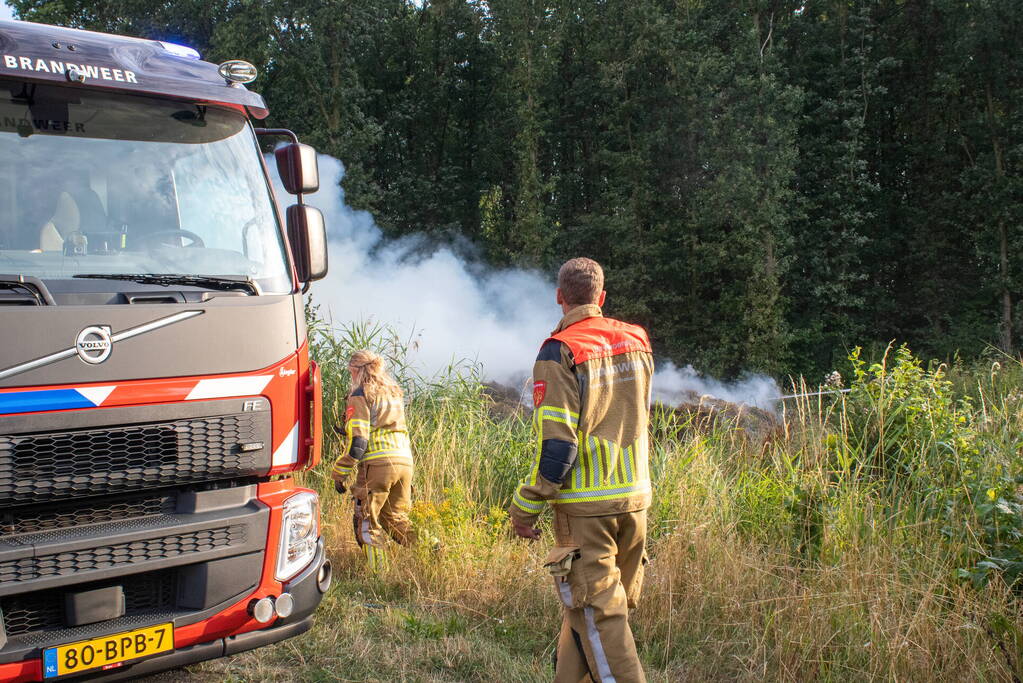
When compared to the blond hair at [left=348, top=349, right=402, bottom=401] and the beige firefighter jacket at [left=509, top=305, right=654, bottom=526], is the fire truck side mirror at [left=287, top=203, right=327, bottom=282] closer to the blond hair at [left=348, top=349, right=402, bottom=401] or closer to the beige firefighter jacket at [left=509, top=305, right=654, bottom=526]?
the beige firefighter jacket at [left=509, top=305, right=654, bottom=526]

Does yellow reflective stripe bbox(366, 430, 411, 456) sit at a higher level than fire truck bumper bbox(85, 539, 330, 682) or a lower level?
higher

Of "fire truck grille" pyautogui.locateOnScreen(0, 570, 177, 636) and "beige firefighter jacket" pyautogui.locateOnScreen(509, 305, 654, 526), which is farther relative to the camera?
"beige firefighter jacket" pyautogui.locateOnScreen(509, 305, 654, 526)

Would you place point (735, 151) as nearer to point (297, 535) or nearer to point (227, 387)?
point (297, 535)

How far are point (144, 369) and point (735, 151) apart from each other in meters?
22.1

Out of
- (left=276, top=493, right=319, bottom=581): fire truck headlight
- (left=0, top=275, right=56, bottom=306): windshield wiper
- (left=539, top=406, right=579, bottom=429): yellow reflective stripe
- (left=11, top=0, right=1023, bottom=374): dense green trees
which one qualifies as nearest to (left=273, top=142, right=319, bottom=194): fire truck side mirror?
(left=0, top=275, right=56, bottom=306): windshield wiper

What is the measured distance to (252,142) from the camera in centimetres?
441

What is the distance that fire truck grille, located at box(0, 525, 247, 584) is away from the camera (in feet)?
10.9

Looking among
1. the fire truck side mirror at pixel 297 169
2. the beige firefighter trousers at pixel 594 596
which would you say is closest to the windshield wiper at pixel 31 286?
the fire truck side mirror at pixel 297 169

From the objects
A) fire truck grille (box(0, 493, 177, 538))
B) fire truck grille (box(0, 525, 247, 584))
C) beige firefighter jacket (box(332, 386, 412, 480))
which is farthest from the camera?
beige firefighter jacket (box(332, 386, 412, 480))

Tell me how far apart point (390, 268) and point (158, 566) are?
2103cm

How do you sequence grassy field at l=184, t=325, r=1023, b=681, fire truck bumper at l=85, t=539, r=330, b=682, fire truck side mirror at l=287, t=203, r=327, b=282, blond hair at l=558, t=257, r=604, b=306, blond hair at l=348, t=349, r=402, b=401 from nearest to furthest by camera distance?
fire truck bumper at l=85, t=539, r=330, b=682 → blond hair at l=558, t=257, r=604, b=306 → grassy field at l=184, t=325, r=1023, b=681 → fire truck side mirror at l=287, t=203, r=327, b=282 → blond hair at l=348, t=349, r=402, b=401

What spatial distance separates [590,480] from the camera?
147 inches

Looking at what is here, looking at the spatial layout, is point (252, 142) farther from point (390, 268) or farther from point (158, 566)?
point (390, 268)

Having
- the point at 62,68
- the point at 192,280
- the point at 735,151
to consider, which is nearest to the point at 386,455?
the point at 192,280
